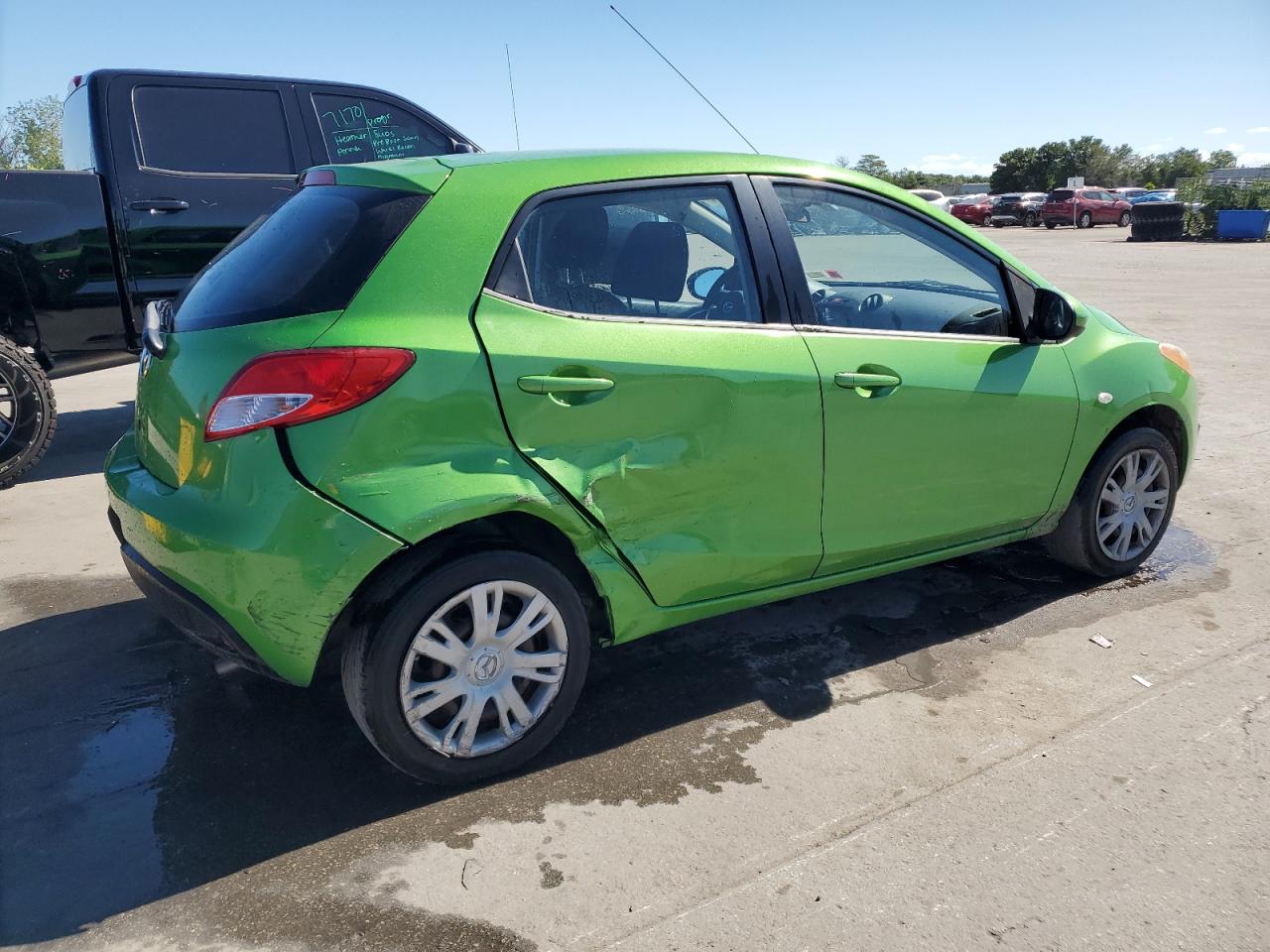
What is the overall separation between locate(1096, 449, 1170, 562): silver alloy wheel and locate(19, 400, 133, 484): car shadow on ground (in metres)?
5.39

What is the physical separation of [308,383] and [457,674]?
0.87 metres

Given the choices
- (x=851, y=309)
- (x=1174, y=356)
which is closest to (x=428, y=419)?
(x=851, y=309)

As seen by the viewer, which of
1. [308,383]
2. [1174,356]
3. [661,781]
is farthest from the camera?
[1174,356]

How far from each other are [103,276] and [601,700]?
4.33 metres

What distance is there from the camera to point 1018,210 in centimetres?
4488

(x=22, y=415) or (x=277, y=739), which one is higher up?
(x=22, y=415)

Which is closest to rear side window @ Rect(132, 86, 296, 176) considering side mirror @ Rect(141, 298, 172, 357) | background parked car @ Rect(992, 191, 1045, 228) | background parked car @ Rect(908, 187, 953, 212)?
side mirror @ Rect(141, 298, 172, 357)

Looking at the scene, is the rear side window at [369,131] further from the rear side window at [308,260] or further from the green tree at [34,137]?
the green tree at [34,137]

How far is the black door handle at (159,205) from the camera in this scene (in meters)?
5.80

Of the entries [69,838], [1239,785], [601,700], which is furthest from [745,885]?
[69,838]

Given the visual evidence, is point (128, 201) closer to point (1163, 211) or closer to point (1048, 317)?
point (1048, 317)

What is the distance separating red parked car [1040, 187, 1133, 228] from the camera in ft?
139

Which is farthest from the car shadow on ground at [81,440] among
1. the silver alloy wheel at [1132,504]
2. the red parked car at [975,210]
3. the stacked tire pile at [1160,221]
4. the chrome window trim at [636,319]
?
the red parked car at [975,210]

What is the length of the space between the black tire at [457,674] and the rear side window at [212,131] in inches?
180
